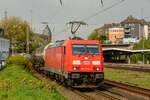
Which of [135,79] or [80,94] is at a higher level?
[135,79]

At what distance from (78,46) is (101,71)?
214 cm

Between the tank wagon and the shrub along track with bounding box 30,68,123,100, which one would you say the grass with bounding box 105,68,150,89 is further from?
the shrub along track with bounding box 30,68,123,100

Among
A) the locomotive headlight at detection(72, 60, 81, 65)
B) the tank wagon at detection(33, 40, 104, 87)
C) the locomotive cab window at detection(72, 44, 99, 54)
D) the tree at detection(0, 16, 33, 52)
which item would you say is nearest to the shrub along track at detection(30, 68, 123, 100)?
the tank wagon at detection(33, 40, 104, 87)

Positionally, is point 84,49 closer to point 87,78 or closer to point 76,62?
point 76,62

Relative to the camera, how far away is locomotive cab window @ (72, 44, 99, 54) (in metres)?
28.9

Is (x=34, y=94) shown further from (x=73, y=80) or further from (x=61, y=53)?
(x=61, y=53)

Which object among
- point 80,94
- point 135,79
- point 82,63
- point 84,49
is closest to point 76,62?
point 82,63

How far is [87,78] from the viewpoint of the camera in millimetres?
28109

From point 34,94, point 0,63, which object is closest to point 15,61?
point 0,63

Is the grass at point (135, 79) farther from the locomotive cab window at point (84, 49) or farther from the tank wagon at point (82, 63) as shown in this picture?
the locomotive cab window at point (84, 49)

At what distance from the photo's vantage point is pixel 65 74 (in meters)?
29.0

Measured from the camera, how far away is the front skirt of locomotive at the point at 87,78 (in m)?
28.0

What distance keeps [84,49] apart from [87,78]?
1.91 m

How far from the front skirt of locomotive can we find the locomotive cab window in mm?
1417
